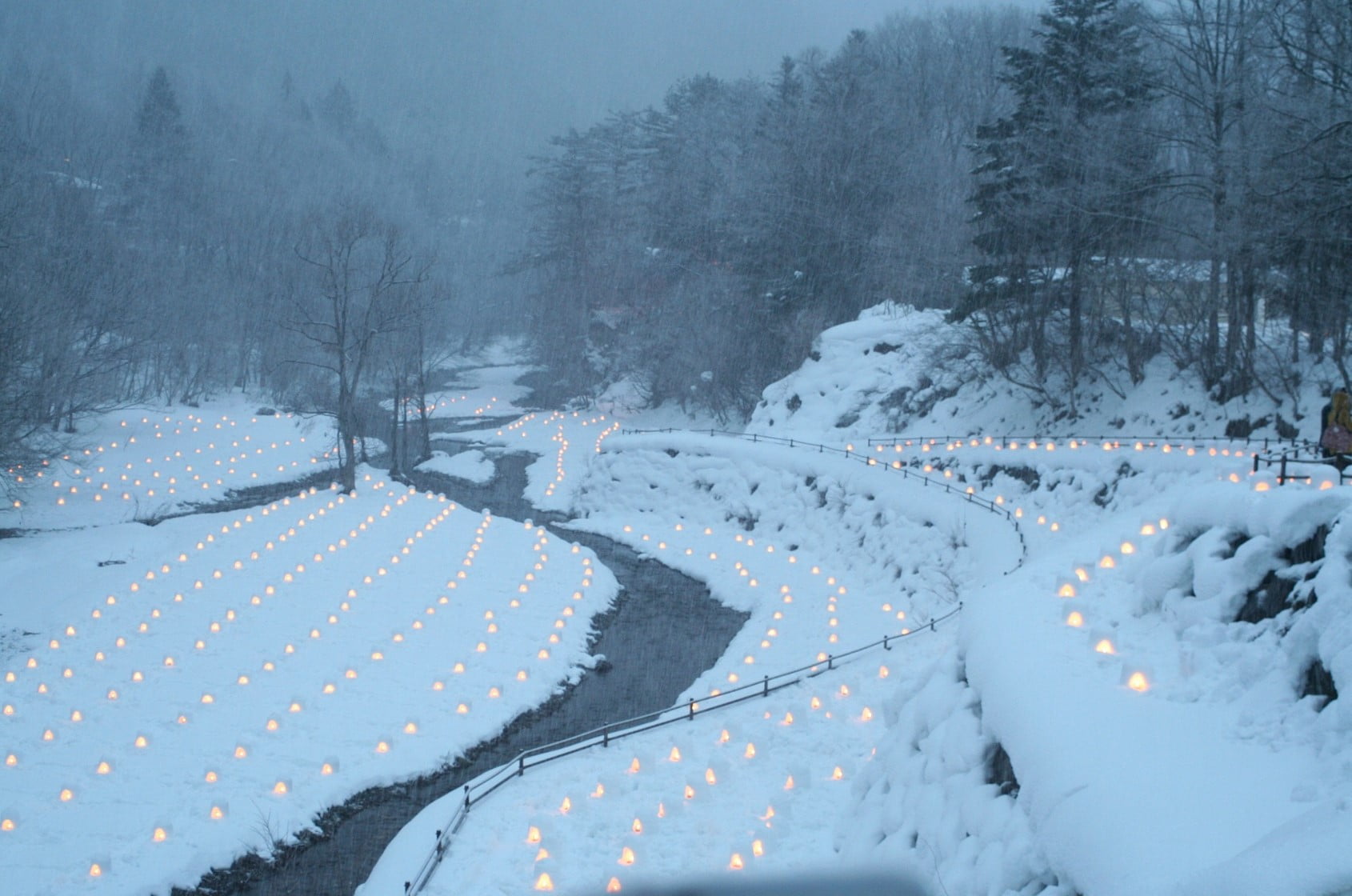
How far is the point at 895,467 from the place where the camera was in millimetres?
22797

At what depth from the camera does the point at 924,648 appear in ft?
41.7

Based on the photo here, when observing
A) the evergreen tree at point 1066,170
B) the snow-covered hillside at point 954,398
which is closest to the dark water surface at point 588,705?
the snow-covered hillside at point 954,398

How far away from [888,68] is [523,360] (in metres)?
38.5

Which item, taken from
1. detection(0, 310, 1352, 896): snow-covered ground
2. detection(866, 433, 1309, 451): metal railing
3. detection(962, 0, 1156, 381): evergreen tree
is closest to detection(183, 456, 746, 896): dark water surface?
detection(0, 310, 1352, 896): snow-covered ground

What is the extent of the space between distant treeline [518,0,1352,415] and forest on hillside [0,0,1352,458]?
102mm

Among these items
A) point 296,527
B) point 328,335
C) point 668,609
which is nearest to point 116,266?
point 328,335

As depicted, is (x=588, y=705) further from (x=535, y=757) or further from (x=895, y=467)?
(x=895, y=467)

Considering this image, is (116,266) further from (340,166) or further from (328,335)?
(340,166)

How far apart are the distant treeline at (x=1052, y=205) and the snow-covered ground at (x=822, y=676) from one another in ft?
6.86

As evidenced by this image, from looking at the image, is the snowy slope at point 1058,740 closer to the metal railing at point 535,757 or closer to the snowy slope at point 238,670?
the metal railing at point 535,757

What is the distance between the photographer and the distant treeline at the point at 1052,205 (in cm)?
1803

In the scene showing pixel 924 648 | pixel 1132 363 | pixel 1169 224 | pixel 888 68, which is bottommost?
pixel 924 648

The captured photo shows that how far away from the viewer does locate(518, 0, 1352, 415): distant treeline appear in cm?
1803

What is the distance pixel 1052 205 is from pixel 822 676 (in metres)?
14.5
